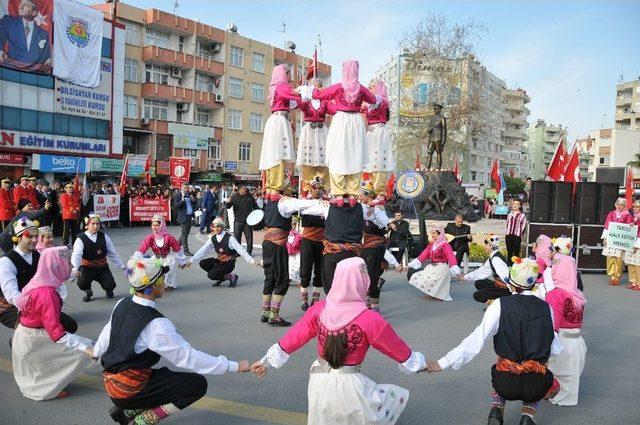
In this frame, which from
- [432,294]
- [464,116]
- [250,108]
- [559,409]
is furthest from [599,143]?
[559,409]

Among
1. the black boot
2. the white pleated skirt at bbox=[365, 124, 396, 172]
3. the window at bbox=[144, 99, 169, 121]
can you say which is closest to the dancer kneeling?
the black boot

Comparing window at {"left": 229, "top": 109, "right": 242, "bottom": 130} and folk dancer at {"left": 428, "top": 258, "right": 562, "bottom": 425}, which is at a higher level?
window at {"left": 229, "top": 109, "right": 242, "bottom": 130}

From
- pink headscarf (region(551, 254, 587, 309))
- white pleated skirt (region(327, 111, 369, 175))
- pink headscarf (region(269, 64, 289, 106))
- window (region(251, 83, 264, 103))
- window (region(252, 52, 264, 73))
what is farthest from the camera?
window (region(251, 83, 264, 103))

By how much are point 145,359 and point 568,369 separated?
3672 mm

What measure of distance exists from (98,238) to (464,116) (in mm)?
28852

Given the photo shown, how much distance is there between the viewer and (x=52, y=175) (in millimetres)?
31219

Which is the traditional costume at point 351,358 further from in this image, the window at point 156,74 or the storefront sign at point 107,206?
the window at point 156,74

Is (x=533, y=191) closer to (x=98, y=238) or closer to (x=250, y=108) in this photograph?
(x=98, y=238)

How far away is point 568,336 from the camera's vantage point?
5051 millimetres

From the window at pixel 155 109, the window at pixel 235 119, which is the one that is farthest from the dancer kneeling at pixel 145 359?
the window at pixel 235 119

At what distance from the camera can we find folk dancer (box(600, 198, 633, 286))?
11.9 m

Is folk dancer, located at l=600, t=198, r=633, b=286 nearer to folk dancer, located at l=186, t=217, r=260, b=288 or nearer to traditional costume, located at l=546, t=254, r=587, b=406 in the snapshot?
traditional costume, located at l=546, t=254, r=587, b=406

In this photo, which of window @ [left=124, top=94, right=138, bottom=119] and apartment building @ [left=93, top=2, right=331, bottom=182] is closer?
window @ [left=124, top=94, right=138, bottom=119]

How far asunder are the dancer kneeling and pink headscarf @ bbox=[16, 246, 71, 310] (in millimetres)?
1219
